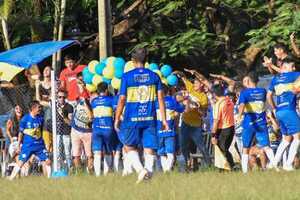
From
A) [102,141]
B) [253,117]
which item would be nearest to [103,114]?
[102,141]

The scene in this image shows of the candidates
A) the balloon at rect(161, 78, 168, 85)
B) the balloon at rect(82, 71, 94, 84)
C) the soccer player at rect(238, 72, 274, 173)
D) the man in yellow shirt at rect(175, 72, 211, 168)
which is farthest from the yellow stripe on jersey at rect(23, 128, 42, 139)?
the soccer player at rect(238, 72, 274, 173)

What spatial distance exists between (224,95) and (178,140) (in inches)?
86.4

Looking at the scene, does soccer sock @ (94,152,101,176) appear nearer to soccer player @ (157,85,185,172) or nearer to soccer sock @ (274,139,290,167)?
soccer player @ (157,85,185,172)

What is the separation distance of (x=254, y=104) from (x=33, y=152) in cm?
438

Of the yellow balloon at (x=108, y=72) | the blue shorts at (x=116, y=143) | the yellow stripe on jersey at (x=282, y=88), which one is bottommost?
the blue shorts at (x=116, y=143)

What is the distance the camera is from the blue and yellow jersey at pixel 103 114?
639 inches

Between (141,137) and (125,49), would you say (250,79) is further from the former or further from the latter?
(125,49)

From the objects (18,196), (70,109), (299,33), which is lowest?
(18,196)

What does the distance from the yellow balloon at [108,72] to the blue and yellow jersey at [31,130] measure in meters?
1.69

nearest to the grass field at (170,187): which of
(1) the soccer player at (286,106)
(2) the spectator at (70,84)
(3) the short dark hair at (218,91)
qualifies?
(1) the soccer player at (286,106)

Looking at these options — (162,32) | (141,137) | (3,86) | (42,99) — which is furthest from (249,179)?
(162,32)

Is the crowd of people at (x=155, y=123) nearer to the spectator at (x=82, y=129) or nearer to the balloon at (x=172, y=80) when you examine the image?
the spectator at (x=82, y=129)

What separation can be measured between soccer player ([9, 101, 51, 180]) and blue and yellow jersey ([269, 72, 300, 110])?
4678mm

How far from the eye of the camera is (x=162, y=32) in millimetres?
24422
